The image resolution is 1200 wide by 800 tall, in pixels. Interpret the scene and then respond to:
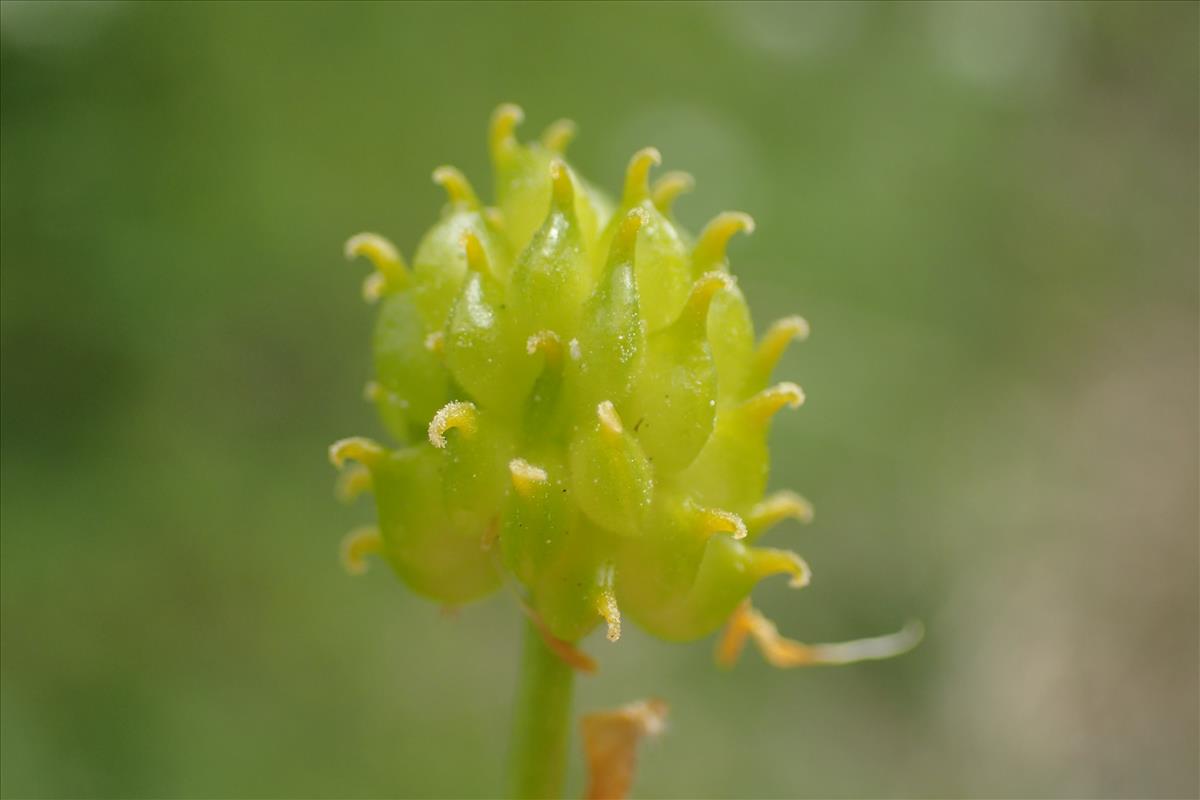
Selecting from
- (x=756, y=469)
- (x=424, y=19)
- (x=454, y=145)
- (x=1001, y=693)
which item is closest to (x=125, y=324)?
(x=454, y=145)

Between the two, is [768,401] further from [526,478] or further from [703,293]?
[526,478]

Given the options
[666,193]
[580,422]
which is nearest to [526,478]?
[580,422]

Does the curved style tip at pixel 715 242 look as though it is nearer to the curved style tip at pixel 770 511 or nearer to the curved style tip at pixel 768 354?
the curved style tip at pixel 768 354

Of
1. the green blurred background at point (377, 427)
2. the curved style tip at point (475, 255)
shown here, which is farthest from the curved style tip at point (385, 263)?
the green blurred background at point (377, 427)

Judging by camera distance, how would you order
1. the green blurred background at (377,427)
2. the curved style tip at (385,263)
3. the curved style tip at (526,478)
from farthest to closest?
the green blurred background at (377,427) < the curved style tip at (385,263) < the curved style tip at (526,478)

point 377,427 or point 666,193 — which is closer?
point 666,193

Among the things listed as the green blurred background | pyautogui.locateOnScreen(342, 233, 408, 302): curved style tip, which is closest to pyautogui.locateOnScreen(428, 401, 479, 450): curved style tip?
pyautogui.locateOnScreen(342, 233, 408, 302): curved style tip
